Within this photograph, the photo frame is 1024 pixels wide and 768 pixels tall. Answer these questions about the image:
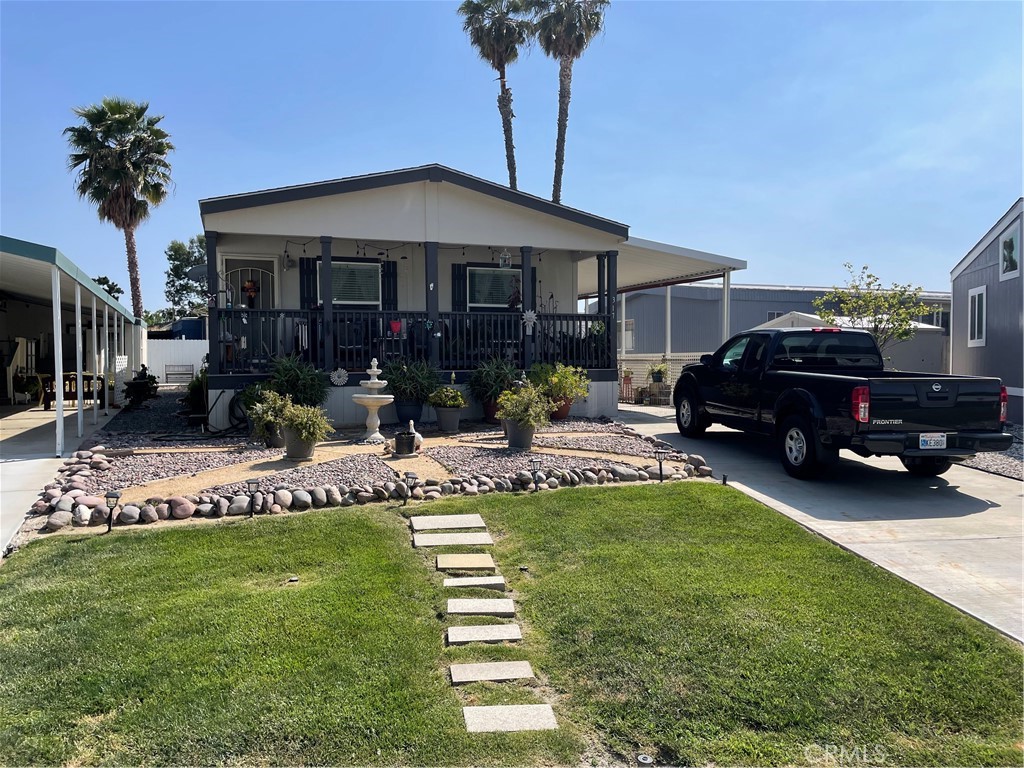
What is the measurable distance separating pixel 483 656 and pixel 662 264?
39.9ft

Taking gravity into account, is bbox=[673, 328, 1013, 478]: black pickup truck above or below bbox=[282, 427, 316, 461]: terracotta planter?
above

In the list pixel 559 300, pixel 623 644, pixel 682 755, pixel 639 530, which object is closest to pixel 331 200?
pixel 559 300

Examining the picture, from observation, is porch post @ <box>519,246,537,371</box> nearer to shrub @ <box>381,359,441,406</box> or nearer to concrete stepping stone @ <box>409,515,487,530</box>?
shrub @ <box>381,359,441,406</box>

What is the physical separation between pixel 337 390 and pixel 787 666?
874 centimetres

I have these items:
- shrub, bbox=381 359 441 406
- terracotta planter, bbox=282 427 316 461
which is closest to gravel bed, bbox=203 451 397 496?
terracotta planter, bbox=282 427 316 461

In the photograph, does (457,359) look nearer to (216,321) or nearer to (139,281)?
(216,321)

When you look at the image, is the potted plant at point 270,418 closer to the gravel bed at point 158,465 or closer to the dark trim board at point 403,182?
the gravel bed at point 158,465

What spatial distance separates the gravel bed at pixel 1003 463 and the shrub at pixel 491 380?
20.4 ft

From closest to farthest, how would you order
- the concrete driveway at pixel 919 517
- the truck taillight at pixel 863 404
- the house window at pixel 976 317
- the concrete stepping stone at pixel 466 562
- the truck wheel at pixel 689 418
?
the concrete driveway at pixel 919 517 < the concrete stepping stone at pixel 466 562 < the truck taillight at pixel 863 404 < the truck wheel at pixel 689 418 < the house window at pixel 976 317

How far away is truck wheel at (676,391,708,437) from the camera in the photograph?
9.89 m

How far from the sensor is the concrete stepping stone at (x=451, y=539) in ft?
17.0

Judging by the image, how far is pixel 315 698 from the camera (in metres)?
3.04

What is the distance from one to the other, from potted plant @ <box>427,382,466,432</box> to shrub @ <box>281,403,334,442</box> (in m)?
2.46

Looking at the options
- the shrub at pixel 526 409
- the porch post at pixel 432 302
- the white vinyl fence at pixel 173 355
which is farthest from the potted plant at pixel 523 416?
the white vinyl fence at pixel 173 355
